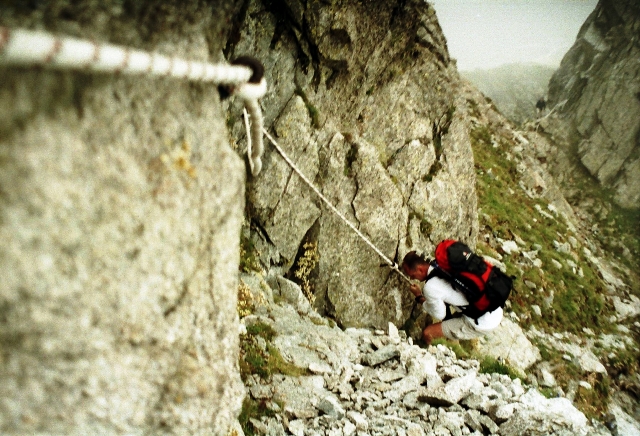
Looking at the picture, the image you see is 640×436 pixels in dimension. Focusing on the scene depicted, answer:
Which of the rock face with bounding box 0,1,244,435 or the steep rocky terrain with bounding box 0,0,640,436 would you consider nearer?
the rock face with bounding box 0,1,244,435

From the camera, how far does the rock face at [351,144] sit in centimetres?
859

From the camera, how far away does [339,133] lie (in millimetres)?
9531

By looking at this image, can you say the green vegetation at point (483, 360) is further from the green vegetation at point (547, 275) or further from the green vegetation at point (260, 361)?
the green vegetation at point (547, 275)

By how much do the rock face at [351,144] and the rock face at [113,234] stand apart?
5.28 meters

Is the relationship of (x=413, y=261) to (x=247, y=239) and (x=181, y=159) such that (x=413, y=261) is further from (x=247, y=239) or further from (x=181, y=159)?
(x=181, y=159)

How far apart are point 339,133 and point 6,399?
849 cm

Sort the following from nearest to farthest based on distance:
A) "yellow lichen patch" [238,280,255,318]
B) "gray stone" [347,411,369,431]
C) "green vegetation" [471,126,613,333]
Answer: "gray stone" [347,411,369,431]
"yellow lichen patch" [238,280,255,318]
"green vegetation" [471,126,613,333]

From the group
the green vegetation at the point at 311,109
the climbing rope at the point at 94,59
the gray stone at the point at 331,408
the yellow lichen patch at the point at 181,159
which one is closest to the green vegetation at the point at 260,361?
the gray stone at the point at 331,408

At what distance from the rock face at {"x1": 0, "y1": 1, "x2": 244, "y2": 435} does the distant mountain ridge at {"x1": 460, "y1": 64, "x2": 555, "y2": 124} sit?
184 feet

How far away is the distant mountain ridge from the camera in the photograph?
187 feet

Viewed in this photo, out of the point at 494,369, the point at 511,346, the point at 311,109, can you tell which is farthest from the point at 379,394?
the point at 511,346

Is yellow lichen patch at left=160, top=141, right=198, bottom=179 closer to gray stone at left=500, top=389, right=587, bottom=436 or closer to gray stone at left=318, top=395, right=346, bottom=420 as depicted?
gray stone at left=318, top=395, right=346, bottom=420

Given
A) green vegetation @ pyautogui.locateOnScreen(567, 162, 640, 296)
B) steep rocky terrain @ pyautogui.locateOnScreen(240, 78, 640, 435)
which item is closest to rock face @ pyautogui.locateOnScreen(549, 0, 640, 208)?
green vegetation @ pyautogui.locateOnScreen(567, 162, 640, 296)

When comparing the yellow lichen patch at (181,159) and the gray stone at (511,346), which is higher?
the yellow lichen patch at (181,159)
